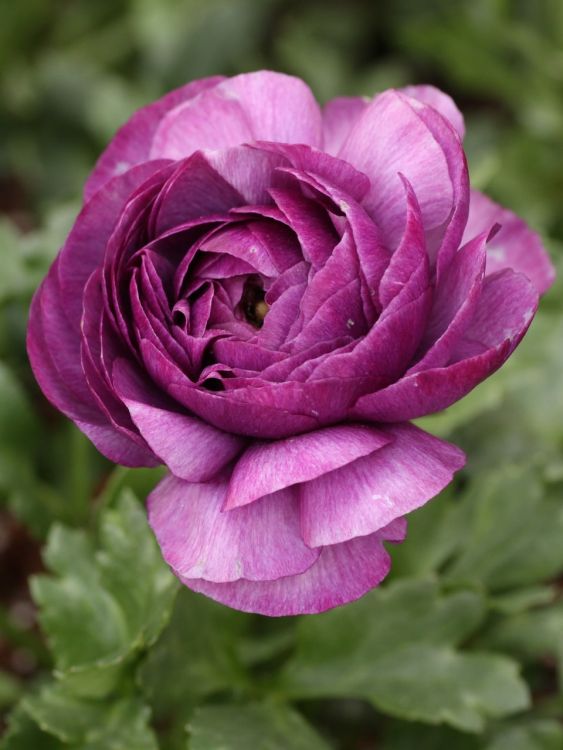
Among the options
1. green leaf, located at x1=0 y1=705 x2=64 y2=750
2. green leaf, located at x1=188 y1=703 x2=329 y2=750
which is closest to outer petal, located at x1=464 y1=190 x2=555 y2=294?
green leaf, located at x1=188 y1=703 x2=329 y2=750

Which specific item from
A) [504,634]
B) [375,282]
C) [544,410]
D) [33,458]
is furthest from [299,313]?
[33,458]

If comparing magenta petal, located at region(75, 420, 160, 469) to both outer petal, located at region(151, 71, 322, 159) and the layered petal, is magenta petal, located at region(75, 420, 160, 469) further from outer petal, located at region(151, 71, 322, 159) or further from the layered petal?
outer petal, located at region(151, 71, 322, 159)

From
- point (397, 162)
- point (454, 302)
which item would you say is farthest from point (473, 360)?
point (397, 162)

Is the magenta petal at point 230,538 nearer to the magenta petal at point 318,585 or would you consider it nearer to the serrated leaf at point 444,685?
the magenta petal at point 318,585

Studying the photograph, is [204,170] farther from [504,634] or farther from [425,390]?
[504,634]

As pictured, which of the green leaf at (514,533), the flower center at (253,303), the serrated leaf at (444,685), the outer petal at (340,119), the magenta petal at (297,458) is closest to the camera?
the magenta petal at (297,458)

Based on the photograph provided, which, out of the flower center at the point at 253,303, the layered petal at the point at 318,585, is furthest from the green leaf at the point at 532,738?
the flower center at the point at 253,303
